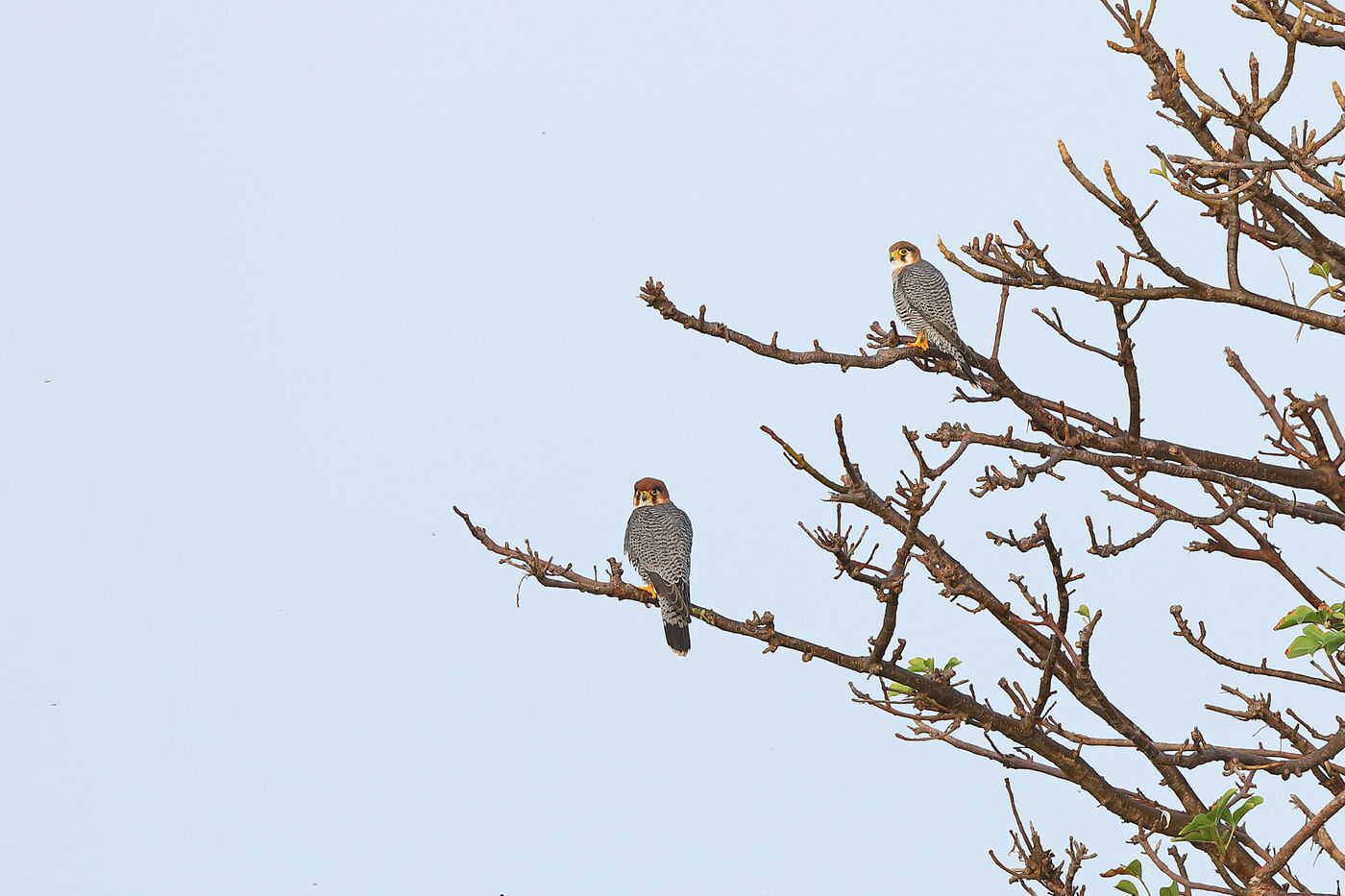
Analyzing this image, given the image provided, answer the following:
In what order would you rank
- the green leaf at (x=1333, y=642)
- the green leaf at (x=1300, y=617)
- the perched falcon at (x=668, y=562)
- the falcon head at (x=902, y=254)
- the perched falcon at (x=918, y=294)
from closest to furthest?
the green leaf at (x=1333, y=642) → the green leaf at (x=1300, y=617) → the perched falcon at (x=668, y=562) → the perched falcon at (x=918, y=294) → the falcon head at (x=902, y=254)

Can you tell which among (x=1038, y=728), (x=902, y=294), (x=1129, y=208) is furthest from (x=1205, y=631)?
(x=902, y=294)

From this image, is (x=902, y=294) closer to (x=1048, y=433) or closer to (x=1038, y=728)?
(x=1048, y=433)

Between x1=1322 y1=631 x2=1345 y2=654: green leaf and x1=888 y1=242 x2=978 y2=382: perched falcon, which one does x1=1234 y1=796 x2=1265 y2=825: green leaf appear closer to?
x1=1322 y1=631 x2=1345 y2=654: green leaf

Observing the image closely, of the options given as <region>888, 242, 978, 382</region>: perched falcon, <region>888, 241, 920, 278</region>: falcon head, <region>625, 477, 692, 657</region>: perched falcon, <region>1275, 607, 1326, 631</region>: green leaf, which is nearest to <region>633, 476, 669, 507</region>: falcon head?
<region>625, 477, 692, 657</region>: perched falcon

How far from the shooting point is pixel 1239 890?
3.78 m

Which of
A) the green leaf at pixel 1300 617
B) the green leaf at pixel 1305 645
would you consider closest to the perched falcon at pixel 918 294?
the green leaf at pixel 1300 617

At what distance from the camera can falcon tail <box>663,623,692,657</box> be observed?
5855mm

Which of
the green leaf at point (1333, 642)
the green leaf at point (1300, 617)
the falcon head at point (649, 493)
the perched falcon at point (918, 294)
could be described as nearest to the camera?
the green leaf at point (1333, 642)

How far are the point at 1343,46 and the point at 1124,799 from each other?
276 cm

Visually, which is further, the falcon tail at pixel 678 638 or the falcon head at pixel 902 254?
the falcon head at pixel 902 254

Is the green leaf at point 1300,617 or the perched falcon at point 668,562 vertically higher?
the perched falcon at point 668,562

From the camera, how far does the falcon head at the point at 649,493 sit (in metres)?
6.95

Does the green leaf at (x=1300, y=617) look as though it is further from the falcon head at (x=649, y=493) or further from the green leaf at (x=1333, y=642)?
the falcon head at (x=649, y=493)

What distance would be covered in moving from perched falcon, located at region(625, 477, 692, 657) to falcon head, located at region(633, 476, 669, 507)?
31 centimetres
